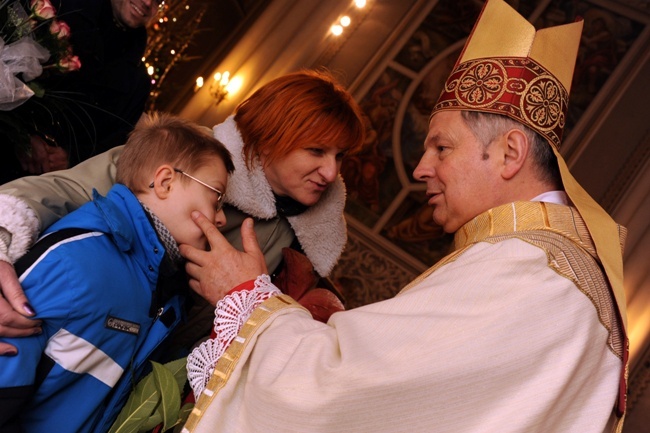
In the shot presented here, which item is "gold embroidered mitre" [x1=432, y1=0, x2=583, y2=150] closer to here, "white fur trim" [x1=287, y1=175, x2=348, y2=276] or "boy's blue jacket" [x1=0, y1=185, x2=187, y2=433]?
"white fur trim" [x1=287, y1=175, x2=348, y2=276]

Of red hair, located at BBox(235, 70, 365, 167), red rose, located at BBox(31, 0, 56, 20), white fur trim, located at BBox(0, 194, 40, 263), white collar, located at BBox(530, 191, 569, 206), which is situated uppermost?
white collar, located at BBox(530, 191, 569, 206)

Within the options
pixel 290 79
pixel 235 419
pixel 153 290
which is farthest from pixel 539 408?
pixel 290 79

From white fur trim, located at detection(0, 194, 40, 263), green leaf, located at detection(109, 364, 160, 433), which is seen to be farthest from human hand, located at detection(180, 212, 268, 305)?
white fur trim, located at detection(0, 194, 40, 263)

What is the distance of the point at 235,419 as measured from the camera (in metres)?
1.64

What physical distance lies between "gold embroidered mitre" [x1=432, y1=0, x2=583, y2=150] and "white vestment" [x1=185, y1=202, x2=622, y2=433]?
561 millimetres

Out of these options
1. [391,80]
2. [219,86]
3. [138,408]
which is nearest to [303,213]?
[138,408]

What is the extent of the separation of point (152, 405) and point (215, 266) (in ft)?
1.31

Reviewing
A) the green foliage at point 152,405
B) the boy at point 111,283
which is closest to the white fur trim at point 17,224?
the boy at point 111,283

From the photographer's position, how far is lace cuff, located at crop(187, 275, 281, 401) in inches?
69.5

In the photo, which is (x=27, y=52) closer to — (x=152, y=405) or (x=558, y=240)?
(x=152, y=405)

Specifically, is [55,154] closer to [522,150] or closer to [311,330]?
[311,330]

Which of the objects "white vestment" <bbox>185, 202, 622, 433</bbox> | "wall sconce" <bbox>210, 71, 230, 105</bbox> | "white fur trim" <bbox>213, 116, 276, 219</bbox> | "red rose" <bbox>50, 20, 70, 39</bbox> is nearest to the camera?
"white vestment" <bbox>185, 202, 622, 433</bbox>

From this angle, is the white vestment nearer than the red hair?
Yes

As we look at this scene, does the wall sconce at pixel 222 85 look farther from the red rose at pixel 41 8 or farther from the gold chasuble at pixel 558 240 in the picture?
the gold chasuble at pixel 558 240
